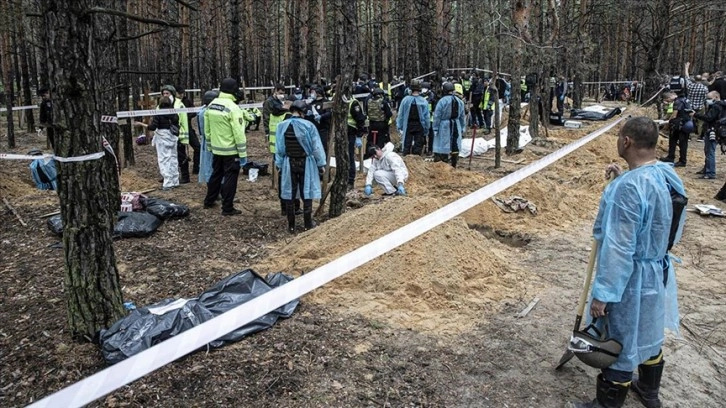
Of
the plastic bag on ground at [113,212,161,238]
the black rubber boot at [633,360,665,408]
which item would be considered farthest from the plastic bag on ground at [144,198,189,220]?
the black rubber boot at [633,360,665,408]

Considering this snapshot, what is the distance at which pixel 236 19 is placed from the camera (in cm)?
1446

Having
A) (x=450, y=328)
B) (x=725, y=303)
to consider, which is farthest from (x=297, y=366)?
(x=725, y=303)

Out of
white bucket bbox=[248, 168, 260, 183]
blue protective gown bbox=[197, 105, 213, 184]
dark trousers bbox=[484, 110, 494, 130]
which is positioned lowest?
white bucket bbox=[248, 168, 260, 183]

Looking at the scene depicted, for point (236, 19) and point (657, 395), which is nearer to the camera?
point (657, 395)

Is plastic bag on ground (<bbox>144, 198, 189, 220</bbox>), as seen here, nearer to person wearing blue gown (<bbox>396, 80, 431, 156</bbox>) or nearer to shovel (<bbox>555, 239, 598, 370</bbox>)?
person wearing blue gown (<bbox>396, 80, 431, 156</bbox>)

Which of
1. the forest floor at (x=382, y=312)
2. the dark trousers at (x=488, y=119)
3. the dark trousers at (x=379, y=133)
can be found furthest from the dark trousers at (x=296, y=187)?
the dark trousers at (x=488, y=119)

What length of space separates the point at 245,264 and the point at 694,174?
10077 millimetres

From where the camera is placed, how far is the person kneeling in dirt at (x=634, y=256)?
2.88 meters

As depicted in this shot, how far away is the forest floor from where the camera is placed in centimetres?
346

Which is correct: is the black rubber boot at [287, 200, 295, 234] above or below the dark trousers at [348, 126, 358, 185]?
below

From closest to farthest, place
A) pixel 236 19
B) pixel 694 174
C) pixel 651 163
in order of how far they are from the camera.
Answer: pixel 651 163
pixel 694 174
pixel 236 19

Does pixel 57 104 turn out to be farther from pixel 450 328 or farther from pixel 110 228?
pixel 450 328

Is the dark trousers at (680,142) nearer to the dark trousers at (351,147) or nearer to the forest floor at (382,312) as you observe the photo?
the forest floor at (382,312)

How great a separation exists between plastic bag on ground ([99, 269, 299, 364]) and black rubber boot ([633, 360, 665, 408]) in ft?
8.88
